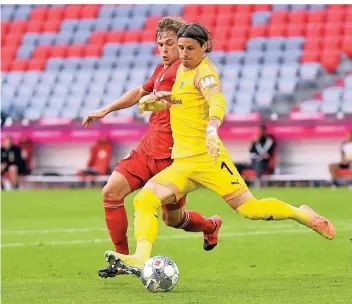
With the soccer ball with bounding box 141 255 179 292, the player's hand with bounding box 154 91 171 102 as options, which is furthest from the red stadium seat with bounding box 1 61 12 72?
the soccer ball with bounding box 141 255 179 292

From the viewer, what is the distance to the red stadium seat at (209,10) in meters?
27.6

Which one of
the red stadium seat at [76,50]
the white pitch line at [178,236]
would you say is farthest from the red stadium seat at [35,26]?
the white pitch line at [178,236]

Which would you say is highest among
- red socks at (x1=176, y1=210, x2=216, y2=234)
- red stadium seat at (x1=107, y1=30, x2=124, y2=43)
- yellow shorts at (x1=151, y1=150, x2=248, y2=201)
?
red stadium seat at (x1=107, y1=30, x2=124, y2=43)

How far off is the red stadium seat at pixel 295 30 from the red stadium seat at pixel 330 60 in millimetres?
1429

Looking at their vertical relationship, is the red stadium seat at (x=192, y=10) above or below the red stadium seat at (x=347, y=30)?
above

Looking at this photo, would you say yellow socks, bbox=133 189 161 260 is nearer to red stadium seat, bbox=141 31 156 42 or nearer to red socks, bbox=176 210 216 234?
red socks, bbox=176 210 216 234

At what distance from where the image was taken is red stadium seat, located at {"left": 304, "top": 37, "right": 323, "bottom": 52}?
25.3 meters

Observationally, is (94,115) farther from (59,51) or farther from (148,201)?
(59,51)

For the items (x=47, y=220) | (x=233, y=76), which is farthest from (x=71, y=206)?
(x=233, y=76)

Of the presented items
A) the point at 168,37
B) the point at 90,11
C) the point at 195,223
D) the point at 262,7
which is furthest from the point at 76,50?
the point at 168,37

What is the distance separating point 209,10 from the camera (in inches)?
1094

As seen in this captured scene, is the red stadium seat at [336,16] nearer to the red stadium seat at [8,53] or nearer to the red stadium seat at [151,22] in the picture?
the red stadium seat at [151,22]

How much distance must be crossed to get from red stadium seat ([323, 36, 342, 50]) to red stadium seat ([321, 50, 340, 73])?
25 centimetres

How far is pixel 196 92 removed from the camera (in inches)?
303
